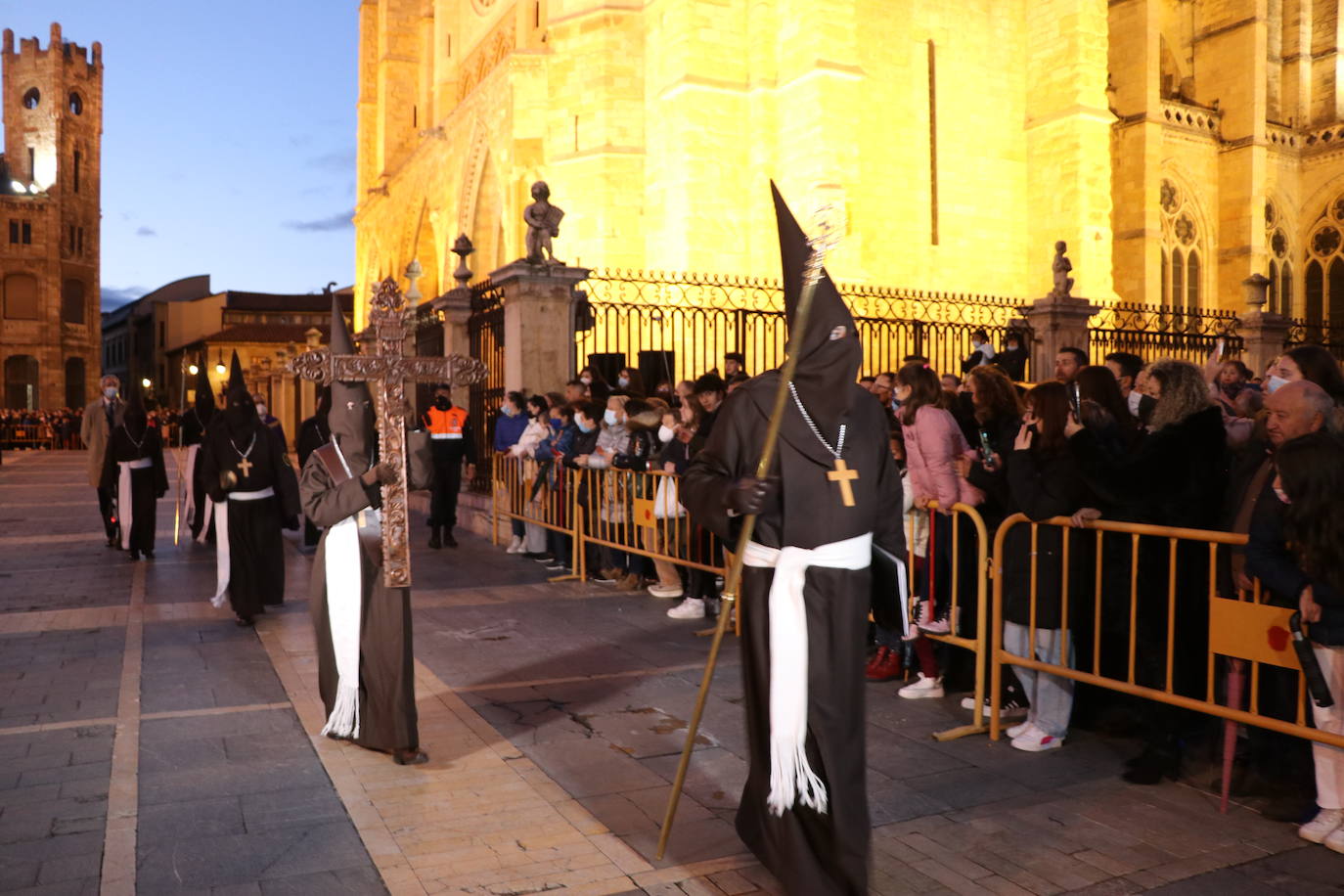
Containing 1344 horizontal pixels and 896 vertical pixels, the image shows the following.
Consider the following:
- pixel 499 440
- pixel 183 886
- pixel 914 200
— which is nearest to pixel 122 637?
pixel 183 886

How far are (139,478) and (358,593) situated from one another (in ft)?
27.7

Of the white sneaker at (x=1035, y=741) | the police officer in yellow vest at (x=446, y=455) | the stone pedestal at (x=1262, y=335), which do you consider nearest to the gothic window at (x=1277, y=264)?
the stone pedestal at (x=1262, y=335)

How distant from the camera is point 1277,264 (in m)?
29.9

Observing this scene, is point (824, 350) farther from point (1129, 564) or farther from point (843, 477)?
point (1129, 564)

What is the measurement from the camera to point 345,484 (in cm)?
528

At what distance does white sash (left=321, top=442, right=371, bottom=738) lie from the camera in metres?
5.26

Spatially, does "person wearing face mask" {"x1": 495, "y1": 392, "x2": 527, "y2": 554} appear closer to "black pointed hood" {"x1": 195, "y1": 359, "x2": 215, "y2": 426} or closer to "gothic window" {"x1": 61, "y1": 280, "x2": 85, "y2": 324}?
"black pointed hood" {"x1": 195, "y1": 359, "x2": 215, "y2": 426}

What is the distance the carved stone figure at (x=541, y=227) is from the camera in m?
13.2

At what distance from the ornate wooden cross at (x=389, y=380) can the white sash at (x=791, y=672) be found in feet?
6.67

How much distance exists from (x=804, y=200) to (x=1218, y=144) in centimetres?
1445

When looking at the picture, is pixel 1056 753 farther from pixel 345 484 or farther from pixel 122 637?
pixel 122 637

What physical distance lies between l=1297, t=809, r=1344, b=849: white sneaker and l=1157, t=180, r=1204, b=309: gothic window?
25617 mm

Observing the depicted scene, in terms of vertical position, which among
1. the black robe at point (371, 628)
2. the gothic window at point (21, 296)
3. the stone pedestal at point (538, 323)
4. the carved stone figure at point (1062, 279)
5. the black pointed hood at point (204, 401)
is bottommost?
the black robe at point (371, 628)

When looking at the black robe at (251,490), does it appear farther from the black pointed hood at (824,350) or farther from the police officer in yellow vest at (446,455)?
the black pointed hood at (824,350)
